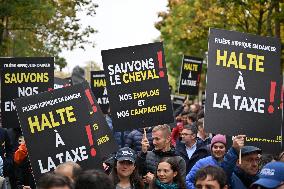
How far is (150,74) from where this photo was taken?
11.0 m

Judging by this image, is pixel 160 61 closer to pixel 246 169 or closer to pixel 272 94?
pixel 272 94

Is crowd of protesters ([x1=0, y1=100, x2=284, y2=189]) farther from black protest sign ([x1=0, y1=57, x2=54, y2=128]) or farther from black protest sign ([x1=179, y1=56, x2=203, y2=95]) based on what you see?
black protest sign ([x1=179, y1=56, x2=203, y2=95])

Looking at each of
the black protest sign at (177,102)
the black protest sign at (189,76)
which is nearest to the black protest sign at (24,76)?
the black protest sign at (189,76)

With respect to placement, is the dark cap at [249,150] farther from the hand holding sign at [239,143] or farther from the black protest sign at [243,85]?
the black protest sign at [243,85]

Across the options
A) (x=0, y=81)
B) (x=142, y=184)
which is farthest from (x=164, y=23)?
(x=142, y=184)

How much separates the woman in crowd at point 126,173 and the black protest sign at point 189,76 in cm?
1187

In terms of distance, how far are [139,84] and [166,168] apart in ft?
9.25

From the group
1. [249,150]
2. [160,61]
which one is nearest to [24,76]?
[160,61]

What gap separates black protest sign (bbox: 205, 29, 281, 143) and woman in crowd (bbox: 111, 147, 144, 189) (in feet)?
3.09

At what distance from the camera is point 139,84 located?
35.8ft

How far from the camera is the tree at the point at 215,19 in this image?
28.5 meters

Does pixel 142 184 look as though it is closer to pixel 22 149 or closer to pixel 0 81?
pixel 22 149

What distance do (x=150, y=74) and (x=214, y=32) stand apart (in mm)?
2587

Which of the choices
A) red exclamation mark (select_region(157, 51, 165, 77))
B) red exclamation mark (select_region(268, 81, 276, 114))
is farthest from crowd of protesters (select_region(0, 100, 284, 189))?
red exclamation mark (select_region(157, 51, 165, 77))
